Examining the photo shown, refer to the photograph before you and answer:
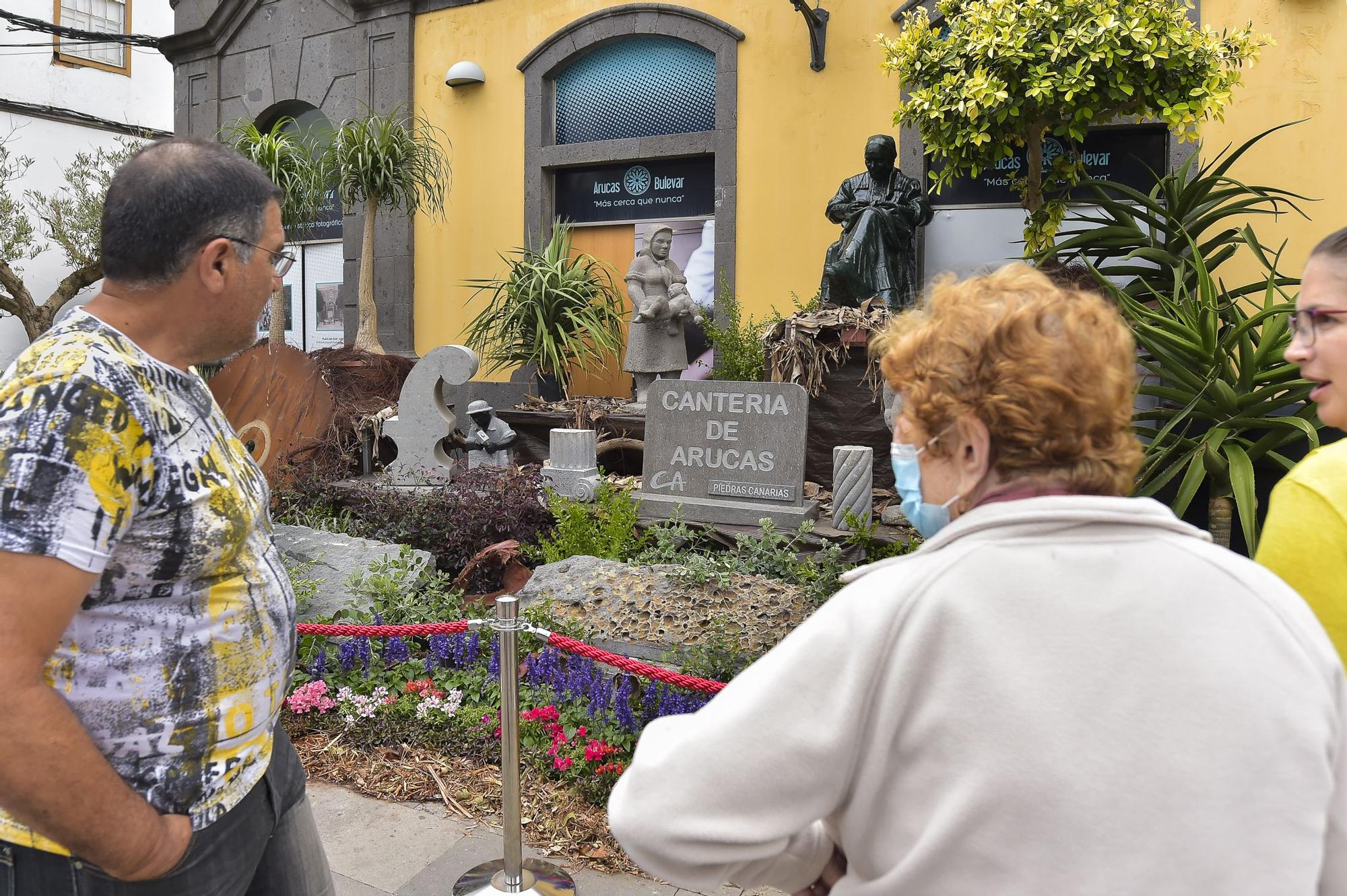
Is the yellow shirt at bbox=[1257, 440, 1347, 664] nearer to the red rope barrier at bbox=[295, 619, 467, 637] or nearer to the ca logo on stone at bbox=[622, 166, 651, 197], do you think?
the red rope barrier at bbox=[295, 619, 467, 637]

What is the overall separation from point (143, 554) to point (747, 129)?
8720 millimetres

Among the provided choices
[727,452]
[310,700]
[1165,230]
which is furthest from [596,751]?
[1165,230]

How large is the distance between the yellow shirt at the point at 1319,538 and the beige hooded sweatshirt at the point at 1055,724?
14.1 inches

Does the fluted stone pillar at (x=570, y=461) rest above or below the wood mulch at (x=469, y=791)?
above

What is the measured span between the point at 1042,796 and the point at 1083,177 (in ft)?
21.4

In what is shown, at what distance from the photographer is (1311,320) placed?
4.87 feet

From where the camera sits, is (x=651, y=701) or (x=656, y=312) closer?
(x=651, y=701)

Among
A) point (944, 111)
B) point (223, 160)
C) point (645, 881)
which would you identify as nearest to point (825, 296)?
point (944, 111)

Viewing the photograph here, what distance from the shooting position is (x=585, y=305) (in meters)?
9.26

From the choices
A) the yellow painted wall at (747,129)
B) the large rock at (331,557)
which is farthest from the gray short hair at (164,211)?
the yellow painted wall at (747,129)

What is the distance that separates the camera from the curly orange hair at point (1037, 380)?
40.1 inches

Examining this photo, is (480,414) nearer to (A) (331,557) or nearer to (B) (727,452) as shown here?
(B) (727,452)

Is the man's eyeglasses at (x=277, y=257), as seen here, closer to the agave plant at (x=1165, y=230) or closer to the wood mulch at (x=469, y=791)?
the wood mulch at (x=469, y=791)

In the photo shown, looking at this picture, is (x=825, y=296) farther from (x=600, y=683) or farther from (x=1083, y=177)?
(x=600, y=683)
